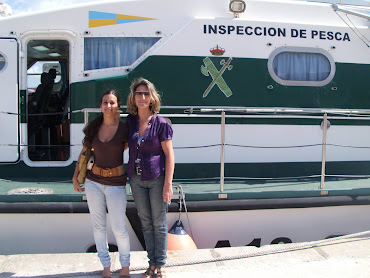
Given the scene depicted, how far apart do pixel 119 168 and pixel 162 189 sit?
0.33 metres

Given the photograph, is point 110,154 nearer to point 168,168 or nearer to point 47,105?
point 168,168

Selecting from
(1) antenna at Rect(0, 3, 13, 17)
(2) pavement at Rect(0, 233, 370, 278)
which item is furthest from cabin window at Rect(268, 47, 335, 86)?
(1) antenna at Rect(0, 3, 13, 17)

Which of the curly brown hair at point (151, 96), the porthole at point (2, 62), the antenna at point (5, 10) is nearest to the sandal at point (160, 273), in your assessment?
the curly brown hair at point (151, 96)

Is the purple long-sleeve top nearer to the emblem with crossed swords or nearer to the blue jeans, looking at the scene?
the blue jeans

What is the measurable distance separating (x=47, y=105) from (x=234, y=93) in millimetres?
2422

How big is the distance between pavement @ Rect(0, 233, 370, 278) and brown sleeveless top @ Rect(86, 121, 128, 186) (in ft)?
2.56

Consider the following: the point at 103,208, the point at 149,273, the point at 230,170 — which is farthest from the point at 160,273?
the point at 230,170

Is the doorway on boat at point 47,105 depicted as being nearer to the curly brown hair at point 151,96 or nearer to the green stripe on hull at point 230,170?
the green stripe on hull at point 230,170

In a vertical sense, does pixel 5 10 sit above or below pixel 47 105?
above

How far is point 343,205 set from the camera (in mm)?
3621

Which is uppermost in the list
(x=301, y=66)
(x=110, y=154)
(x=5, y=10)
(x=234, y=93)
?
(x=5, y=10)

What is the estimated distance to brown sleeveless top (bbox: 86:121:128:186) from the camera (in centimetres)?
237

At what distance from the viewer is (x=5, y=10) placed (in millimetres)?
4215

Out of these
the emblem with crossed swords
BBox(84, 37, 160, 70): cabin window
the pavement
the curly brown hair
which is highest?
BBox(84, 37, 160, 70): cabin window
